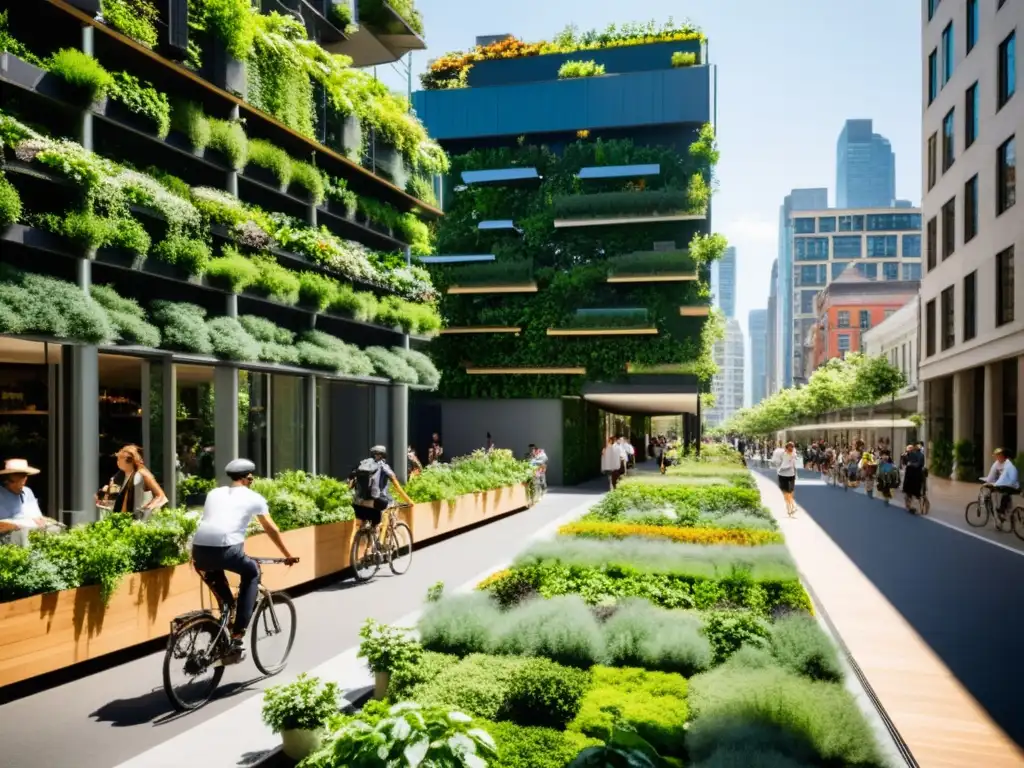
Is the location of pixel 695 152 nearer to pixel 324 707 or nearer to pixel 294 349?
pixel 294 349

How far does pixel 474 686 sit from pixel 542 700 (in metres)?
0.48

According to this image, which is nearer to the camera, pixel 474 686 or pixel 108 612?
pixel 474 686

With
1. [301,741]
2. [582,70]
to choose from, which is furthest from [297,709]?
[582,70]

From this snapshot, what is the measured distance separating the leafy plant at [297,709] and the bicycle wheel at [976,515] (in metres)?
18.4

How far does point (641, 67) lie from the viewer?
40219 millimetres

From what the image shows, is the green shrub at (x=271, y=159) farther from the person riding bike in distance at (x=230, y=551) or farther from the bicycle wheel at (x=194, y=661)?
the bicycle wheel at (x=194, y=661)

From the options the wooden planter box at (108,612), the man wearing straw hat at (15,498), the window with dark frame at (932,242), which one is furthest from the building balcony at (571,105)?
the man wearing straw hat at (15,498)

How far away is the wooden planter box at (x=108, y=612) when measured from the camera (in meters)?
6.92

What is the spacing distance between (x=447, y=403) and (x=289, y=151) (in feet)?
54.7

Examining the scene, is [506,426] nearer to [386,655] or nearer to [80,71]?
[80,71]

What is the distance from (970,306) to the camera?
35.8 metres

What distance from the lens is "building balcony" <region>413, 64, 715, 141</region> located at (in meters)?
37.5

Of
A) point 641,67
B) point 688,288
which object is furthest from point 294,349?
point 641,67

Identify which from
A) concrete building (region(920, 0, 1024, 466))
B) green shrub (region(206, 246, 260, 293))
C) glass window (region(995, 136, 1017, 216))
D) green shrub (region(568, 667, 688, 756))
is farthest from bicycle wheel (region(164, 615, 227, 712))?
glass window (region(995, 136, 1017, 216))
